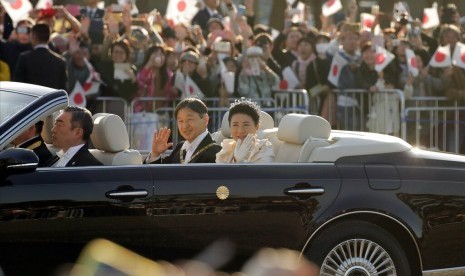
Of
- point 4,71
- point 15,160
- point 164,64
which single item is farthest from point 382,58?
point 15,160

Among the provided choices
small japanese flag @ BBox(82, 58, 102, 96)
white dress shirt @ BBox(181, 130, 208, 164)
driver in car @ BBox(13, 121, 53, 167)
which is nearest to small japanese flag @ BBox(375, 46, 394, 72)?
small japanese flag @ BBox(82, 58, 102, 96)

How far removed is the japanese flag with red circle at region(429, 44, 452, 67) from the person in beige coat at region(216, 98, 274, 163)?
9.66m

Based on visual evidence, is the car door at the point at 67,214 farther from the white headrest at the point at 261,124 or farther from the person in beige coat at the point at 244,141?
the white headrest at the point at 261,124

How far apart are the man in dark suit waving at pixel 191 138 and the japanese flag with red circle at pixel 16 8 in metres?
7.95

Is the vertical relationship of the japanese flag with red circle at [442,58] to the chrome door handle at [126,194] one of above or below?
above

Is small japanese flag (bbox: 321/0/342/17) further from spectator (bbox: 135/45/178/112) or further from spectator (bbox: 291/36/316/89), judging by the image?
spectator (bbox: 135/45/178/112)

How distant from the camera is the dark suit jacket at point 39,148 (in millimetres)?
7323

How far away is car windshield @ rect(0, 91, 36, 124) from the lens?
6891 millimetres

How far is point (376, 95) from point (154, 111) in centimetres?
312

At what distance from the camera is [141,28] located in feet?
54.3

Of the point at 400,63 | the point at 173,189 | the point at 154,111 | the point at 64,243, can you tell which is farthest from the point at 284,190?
the point at 400,63

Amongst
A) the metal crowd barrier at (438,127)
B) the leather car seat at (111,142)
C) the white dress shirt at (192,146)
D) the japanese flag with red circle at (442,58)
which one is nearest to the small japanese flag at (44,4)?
the metal crowd barrier at (438,127)

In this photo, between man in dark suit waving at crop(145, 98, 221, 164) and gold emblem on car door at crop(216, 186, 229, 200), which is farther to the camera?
man in dark suit waving at crop(145, 98, 221, 164)

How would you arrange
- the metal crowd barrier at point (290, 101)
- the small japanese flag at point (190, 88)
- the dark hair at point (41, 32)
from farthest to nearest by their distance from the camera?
the metal crowd barrier at point (290, 101) → the small japanese flag at point (190, 88) → the dark hair at point (41, 32)
